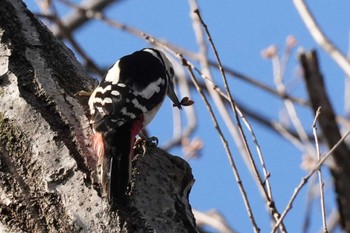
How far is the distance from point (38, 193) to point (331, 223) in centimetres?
223

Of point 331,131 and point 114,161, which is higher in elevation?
point 331,131

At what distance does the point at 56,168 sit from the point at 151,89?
94 centimetres

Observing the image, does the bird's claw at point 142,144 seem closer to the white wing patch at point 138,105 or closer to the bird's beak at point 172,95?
the white wing patch at point 138,105

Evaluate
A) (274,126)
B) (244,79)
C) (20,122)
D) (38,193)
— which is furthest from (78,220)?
(274,126)

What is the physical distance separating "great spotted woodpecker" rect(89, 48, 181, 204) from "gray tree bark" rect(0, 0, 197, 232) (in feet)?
0.12

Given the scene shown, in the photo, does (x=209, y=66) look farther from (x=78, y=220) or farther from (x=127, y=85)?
(x=78, y=220)

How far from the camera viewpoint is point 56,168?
203cm

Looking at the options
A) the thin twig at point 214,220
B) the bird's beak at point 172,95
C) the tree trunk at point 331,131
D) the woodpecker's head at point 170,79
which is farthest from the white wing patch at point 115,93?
the thin twig at point 214,220

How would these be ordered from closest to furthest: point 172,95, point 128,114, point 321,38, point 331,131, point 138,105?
point 331,131
point 128,114
point 138,105
point 321,38
point 172,95

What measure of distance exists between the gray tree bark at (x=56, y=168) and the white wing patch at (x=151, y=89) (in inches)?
13.1

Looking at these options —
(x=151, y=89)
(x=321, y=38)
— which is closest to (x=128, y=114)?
(x=151, y=89)

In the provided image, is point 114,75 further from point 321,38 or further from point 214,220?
point 214,220

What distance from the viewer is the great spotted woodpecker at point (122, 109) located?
2088mm

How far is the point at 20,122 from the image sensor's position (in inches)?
85.0
